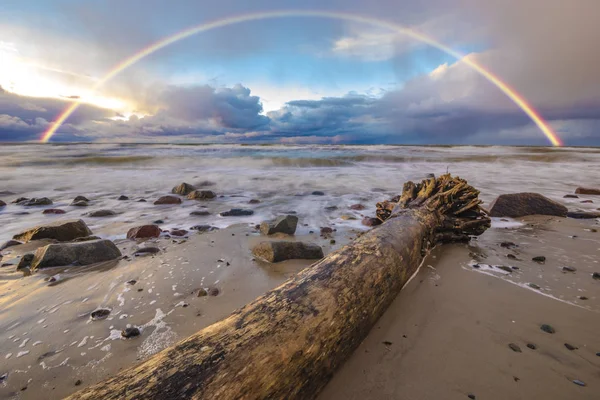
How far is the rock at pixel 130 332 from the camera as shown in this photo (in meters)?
2.50

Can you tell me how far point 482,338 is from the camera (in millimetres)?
2303

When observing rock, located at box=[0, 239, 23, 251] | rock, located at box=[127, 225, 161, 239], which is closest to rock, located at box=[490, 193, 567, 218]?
rock, located at box=[127, 225, 161, 239]

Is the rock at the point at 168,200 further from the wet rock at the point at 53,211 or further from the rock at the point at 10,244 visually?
the rock at the point at 10,244

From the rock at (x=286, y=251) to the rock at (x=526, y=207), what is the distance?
15.6 feet

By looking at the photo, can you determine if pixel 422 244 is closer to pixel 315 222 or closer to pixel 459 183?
pixel 459 183

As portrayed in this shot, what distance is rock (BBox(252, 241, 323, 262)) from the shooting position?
4.07m

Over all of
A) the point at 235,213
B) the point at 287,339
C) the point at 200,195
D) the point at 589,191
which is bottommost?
the point at 589,191

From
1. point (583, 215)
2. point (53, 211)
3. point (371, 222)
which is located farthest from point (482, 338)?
point (53, 211)

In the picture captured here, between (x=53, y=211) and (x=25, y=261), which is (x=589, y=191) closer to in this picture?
(x=25, y=261)

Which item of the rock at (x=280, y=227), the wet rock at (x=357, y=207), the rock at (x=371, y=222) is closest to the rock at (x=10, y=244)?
the rock at (x=280, y=227)

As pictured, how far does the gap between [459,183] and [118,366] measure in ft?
17.9

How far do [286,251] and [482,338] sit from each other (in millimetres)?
2494

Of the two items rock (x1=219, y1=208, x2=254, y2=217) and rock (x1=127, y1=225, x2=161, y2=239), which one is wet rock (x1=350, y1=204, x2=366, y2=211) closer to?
rock (x1=219, y1=208, x2=254, y2=217)

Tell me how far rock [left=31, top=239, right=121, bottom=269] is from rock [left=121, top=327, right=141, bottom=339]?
6.58 ft
